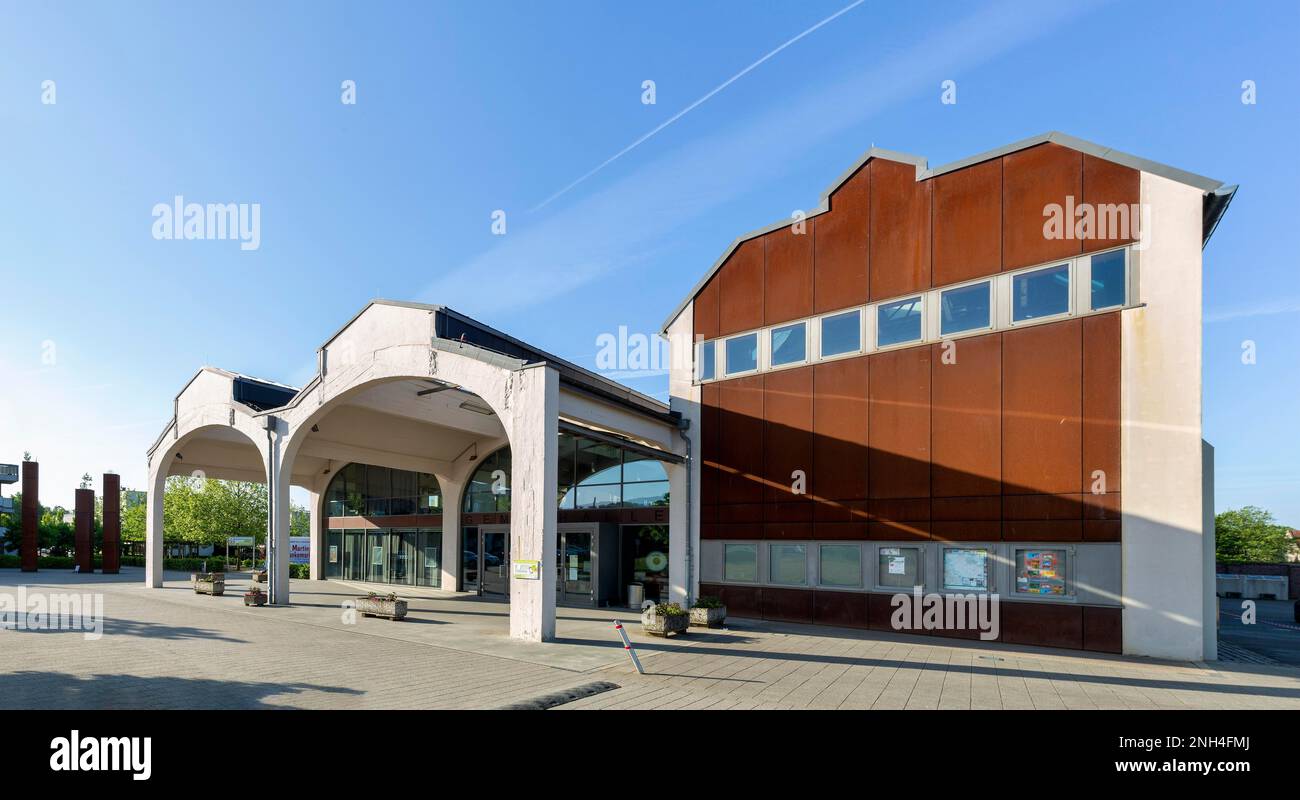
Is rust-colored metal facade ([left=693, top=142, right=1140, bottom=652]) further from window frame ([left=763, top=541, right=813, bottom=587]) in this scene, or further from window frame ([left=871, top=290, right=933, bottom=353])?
window frame ([left=763, top=541, right=813, bottom=587])

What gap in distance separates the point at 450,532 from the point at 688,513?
1348 cm

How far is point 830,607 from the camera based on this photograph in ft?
58.2

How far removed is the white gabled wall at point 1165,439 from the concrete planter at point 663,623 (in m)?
8.87

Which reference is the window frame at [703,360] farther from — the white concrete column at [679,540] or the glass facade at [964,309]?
the glass facade at [964,309]

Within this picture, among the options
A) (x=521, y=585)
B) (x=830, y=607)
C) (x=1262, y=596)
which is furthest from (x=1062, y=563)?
(x=1262, y=596)

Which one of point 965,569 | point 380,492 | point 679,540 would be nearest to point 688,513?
point 679,540

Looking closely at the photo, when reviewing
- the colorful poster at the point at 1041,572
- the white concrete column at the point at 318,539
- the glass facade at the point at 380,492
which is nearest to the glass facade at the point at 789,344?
the colorful poster at the point at 1041,572

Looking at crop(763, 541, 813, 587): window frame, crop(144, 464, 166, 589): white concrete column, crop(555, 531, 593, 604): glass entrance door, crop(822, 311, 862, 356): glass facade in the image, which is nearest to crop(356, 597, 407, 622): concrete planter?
crop(555, 531, 593, 604): glass entrance door

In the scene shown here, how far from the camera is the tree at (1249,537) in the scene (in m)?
66.4

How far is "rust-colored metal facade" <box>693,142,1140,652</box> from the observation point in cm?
1462

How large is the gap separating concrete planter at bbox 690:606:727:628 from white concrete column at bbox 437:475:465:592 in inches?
597

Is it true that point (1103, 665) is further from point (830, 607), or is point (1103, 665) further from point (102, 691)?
point (102, 691)

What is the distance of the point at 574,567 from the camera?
24.2m

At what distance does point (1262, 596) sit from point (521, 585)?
130 ft
